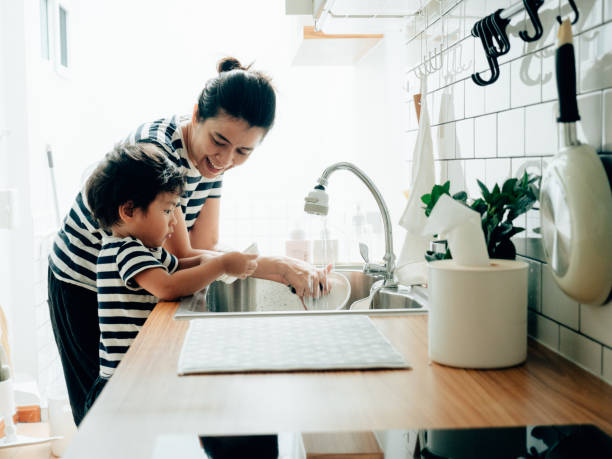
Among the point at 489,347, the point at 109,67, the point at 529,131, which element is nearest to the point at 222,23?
the point at 109,67

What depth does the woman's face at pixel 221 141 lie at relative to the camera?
146 cm

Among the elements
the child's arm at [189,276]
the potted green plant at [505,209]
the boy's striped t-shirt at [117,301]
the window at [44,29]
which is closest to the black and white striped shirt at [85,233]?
the boy's striped t-shirt at [117,301]

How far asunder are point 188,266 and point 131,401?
790 millimetres

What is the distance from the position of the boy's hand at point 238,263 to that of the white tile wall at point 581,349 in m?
0.73

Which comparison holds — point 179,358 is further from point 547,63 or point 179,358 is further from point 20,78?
point 20,78

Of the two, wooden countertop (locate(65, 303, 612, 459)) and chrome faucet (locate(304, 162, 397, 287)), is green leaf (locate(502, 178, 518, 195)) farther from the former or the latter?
chrome faucet (locate(304, 162, 397, 287))

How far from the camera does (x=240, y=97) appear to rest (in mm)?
1445

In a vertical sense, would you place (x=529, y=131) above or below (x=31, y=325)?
above

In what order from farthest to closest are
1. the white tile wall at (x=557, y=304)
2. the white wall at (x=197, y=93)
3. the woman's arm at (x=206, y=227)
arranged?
the white wall at (x=197, y=93) → the woman's arm at (x=206, y=227) → the white tile wall at (x=557, y=304)

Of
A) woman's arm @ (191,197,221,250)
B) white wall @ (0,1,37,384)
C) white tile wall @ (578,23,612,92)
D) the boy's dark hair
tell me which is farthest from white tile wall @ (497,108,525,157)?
white wall @ (0,1,37,384)

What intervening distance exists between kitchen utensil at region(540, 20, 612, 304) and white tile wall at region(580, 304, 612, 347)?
0.07 ft

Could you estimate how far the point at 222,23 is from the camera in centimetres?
337

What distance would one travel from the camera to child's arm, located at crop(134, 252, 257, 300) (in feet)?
4.29

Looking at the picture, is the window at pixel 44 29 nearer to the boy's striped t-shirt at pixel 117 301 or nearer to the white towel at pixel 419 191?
the boy's striped t-shirt at pixel 117 301
